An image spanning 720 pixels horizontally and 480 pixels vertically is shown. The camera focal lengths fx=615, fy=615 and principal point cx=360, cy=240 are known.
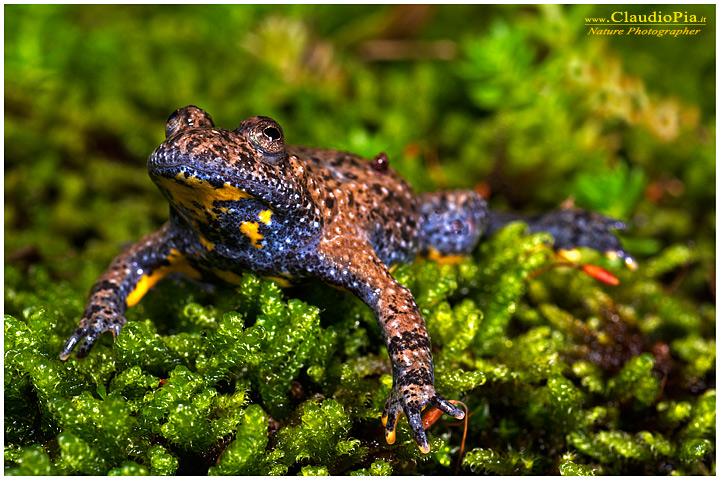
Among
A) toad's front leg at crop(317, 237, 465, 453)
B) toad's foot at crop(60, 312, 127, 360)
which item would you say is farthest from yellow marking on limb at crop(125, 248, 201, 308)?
toad's front leg at crop(317, 237, 465, 453)

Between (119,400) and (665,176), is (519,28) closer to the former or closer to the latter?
(665,176)

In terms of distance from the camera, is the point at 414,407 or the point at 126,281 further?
the point at 126,281

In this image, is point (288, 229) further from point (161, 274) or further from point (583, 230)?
point (583, 230)

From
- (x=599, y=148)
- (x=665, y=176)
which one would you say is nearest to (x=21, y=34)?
(x=599, y=148)

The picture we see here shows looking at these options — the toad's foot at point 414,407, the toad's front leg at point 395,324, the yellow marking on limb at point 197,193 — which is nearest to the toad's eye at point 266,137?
the yellow marking on limb at point 197,193

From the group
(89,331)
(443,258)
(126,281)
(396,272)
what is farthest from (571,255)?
(89,331)

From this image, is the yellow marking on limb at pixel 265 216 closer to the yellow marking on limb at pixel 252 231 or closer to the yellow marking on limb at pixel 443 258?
the yellow marking on limb at pixel 252 231
